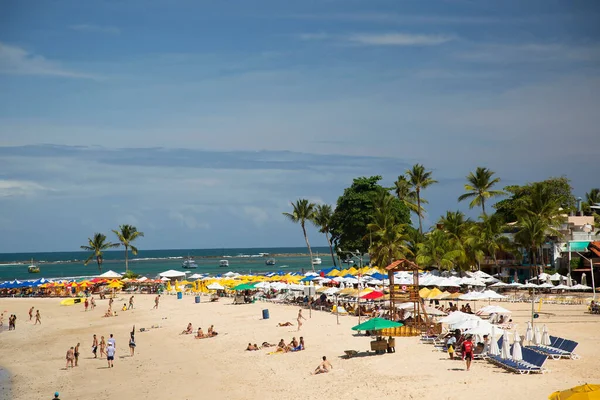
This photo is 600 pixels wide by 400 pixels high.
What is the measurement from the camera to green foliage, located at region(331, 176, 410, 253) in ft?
231

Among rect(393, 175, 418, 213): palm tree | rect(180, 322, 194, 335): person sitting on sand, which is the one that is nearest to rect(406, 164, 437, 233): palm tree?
rect(393, 175, 418, 213): palm tree

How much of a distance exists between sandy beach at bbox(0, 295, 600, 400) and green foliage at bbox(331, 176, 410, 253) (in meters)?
29.5

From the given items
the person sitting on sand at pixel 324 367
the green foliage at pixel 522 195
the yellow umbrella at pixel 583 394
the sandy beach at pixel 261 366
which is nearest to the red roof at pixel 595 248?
the sandy beach at pixel 261 366

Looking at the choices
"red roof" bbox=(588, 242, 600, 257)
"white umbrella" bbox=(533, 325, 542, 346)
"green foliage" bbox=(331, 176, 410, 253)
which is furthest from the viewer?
"green foliage" bbox=(331, 176, 410, 253)

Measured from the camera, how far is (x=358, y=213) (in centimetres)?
7062

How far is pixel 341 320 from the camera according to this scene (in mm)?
36438

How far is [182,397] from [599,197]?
82731 millimetres

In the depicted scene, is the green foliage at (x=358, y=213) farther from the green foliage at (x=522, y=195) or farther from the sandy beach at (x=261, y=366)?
the sandy beach at (x=261, y=366)

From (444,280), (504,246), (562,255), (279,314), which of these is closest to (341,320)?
(279,314)

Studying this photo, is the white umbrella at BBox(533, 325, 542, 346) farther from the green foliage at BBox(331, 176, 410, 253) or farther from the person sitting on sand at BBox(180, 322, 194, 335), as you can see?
the green foliage at BBox(331, 176, 410, 253)

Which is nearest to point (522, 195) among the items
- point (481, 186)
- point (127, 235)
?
point (481, 186)

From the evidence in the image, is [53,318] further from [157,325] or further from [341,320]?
[341,320]

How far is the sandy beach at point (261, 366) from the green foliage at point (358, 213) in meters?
29.5

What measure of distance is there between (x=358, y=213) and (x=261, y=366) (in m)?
46.3
